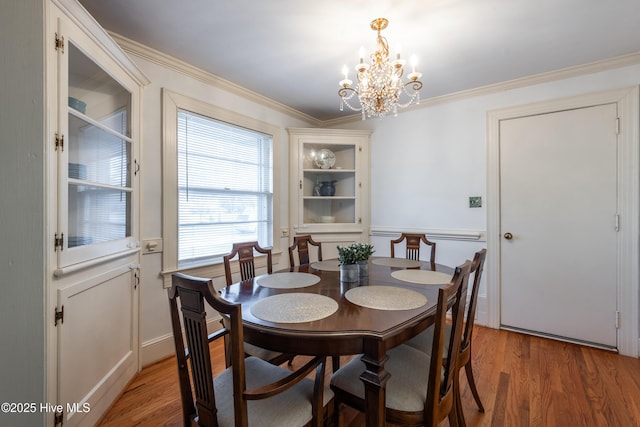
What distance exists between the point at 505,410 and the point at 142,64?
3.43 meters

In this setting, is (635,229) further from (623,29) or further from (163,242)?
(163,242)

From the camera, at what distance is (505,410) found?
1.67 meters

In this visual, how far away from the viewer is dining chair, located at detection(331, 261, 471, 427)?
104 centimetres

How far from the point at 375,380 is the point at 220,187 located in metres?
2.26

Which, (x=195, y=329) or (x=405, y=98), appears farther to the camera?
(x=405, y=98)

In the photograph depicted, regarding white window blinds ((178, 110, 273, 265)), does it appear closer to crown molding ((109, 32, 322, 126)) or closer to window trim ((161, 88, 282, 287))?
window trim ((161, 88, 282, 287))

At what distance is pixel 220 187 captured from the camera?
2.77 m

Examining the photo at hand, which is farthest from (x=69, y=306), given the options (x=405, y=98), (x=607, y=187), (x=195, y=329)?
(x=607, y=187)

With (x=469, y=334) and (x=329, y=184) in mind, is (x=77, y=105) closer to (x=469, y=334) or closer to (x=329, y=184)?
(x=469, y=334)

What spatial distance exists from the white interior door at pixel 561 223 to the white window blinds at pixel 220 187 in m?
2.50

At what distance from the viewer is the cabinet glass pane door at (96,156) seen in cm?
143

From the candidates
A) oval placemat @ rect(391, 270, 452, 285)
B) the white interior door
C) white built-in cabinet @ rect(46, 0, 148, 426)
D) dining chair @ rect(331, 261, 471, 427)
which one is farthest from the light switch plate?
the white interior door

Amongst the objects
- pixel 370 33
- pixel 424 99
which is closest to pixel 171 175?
pixel 370 33

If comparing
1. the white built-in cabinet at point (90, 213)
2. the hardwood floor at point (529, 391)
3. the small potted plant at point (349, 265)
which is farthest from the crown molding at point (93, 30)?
the hardwood floor at point (529, 391)
